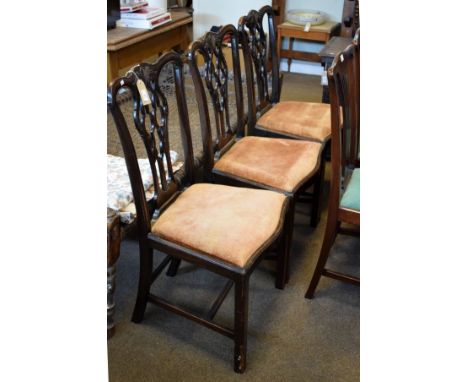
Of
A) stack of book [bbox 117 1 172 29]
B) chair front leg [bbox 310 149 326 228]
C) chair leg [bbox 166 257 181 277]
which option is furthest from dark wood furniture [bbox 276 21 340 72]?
chair leg [bbox 166 257 181 277]

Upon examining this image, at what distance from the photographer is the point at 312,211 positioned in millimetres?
2299

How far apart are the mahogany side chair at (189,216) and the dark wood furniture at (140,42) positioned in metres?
1.34

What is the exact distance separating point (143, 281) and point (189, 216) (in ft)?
1.00

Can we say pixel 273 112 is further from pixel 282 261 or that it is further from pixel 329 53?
pixel 282 261

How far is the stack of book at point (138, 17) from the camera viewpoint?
326 cm

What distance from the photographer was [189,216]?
1515 mm

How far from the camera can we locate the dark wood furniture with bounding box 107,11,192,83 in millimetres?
2920

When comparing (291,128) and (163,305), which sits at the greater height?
(291,128)

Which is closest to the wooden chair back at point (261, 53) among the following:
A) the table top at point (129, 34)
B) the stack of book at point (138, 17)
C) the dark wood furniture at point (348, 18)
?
the table top at point (129, 34)

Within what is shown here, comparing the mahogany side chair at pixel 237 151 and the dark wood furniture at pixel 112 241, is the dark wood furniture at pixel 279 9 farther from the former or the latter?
the dark wood furniture at pixel 112 241
